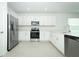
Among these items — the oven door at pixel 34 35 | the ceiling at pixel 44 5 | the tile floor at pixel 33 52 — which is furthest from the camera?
the oven door at pixel 34 35

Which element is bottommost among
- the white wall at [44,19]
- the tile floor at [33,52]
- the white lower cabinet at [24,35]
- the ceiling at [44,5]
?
the tile floor at [33,52]

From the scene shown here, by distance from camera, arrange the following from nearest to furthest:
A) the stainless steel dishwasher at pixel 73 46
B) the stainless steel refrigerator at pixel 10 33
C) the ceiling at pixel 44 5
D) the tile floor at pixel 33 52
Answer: the stainless steel dishwasher at pixel 73 46, the tile floor at pixel 33 52, the stainless steel refrigerator at pixel 10 33, the ceiling at pixel 44 5

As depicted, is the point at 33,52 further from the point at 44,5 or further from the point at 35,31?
the point at 35,31

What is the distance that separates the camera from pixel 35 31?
5.74 metres

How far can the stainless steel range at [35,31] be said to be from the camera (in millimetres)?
5602

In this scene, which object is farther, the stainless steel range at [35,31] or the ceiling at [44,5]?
the stainless steel range at [35,31]

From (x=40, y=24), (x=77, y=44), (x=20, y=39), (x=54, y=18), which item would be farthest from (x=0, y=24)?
(x=54, y=18)

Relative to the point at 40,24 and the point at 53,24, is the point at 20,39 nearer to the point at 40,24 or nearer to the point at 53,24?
the point at 40,24

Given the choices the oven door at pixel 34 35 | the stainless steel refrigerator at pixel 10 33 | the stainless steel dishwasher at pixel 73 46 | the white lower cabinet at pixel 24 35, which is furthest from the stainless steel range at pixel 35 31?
the stainless steel dishwasher at pixel 73 46

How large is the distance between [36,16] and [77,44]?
4.53 meters

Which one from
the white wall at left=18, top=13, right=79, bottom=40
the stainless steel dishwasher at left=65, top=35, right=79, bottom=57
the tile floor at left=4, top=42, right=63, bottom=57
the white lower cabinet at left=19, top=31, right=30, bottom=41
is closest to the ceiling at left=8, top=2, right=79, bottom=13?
the white wall at left=18, top=13, right=79, bottom=40

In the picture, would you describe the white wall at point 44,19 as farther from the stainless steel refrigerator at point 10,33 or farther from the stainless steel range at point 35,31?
the stainless steel refrigerator at point 10,33

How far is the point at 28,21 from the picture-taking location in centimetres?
589

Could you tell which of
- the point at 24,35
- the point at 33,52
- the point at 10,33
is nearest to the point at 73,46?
the point at 33,52
